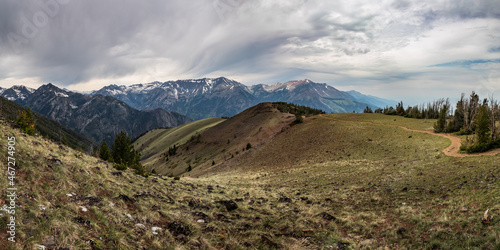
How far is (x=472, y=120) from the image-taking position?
125 ft

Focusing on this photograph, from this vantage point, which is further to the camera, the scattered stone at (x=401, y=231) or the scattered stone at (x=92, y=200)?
the scattered stone at (x=401, y=231)

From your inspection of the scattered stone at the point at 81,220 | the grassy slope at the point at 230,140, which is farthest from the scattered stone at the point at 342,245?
the grassy slope at the point at 230,140

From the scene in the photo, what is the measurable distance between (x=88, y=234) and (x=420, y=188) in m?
22.8

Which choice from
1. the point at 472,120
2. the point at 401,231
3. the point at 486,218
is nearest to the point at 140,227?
the point at 401,231

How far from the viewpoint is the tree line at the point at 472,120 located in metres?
27.0

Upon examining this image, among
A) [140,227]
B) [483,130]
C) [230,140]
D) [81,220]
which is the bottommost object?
[230,140]

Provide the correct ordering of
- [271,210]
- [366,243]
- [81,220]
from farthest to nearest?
[271,210] → [366,243] → [81,220]

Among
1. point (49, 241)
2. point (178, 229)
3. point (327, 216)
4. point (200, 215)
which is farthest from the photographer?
point (327, 216)

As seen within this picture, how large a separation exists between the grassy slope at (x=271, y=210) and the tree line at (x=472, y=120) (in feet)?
20.5

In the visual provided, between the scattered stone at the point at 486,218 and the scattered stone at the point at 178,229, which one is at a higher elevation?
the scattered stone at the point at 486,218

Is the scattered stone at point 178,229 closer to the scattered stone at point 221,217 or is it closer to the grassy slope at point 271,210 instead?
the grassy slope at point 271,210

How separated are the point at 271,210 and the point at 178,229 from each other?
7.84 m

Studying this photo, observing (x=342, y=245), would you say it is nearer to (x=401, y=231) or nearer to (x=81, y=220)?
(x=401, y=231)

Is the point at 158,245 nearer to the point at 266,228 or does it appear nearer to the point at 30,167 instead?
the point at 266,228
